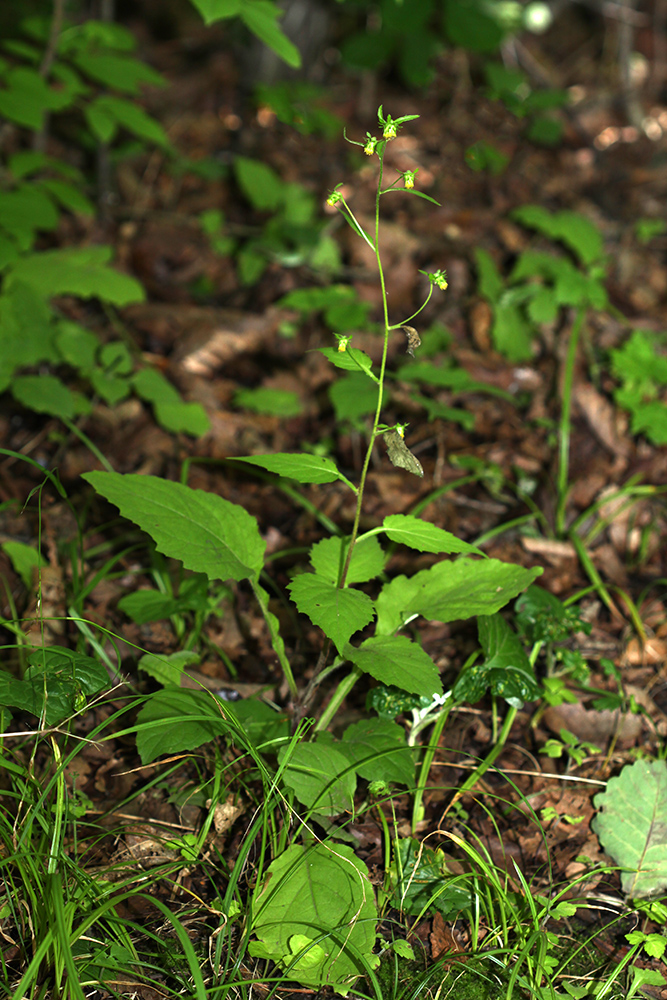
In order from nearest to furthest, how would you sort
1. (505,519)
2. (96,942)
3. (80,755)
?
(96,942) < (80,755) < (505,519)

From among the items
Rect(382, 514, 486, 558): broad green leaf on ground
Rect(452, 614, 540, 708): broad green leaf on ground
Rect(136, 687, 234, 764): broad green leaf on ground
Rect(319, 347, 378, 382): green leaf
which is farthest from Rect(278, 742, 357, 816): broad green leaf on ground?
Rect(319, 347, 378, 382): green leaf

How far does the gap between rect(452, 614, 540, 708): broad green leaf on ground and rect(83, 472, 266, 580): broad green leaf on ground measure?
2.06 feet

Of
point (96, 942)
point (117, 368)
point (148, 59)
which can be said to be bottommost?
point (96, 942)

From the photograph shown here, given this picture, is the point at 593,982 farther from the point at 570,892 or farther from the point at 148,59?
the point at 148,59

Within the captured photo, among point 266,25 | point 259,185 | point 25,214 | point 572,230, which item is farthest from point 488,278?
point 25,214

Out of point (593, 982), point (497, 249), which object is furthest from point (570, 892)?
point (497, 249)

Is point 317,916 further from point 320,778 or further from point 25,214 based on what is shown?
point 25,214

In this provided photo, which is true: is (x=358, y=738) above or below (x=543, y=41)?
below

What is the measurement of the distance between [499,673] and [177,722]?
2.72 feet

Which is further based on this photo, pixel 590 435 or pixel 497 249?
pixel 497 249

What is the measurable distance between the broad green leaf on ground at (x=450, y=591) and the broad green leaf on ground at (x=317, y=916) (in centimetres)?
55

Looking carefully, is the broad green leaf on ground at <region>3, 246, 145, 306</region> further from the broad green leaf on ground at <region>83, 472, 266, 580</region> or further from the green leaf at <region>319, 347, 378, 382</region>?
the green leaf at <region>319, 347, 378, 382</region>

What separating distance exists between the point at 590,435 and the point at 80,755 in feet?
7.77

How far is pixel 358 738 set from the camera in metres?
1.84
